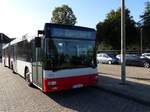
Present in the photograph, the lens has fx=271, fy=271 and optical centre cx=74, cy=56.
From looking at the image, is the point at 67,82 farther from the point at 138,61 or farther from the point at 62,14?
the point at 62,14

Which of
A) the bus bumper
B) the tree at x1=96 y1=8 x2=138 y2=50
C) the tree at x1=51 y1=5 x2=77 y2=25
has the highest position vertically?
the tree at x1=51 y1=5 x2=77 y2=25

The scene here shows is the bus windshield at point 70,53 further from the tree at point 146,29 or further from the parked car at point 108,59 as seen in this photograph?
the tree at point 146,29

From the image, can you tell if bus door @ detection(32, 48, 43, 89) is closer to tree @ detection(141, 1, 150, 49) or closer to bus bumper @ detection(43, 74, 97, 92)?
bus bumper @ detection(43, 74, 97, 92)

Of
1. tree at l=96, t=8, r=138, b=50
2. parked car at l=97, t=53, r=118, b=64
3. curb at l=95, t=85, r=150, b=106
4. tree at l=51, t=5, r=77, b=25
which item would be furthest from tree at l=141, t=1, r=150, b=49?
curb at l=95, t=85, r=150, b=106

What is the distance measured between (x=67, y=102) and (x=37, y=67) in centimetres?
230

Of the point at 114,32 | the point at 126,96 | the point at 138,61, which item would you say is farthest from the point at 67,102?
the point at 114,32

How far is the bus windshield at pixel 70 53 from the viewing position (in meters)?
10.3

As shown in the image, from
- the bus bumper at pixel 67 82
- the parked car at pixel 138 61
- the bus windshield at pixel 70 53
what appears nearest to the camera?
the bus bumper at pixel 67 82

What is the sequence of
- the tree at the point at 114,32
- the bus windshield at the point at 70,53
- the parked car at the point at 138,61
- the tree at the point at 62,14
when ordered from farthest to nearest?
the tree at the point at 62,14, the tree at the point at 114,32, the parked car at the point at 138,61, the bus windshield at the point at 70,53

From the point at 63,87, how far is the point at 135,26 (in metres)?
52.9

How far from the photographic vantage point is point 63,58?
34.4 ft

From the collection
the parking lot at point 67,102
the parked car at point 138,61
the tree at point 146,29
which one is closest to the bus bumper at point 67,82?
the parking lot at point 67,102

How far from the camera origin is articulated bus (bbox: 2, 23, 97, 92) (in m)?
10.2

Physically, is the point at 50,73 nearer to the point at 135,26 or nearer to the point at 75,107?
the point at 75,107
